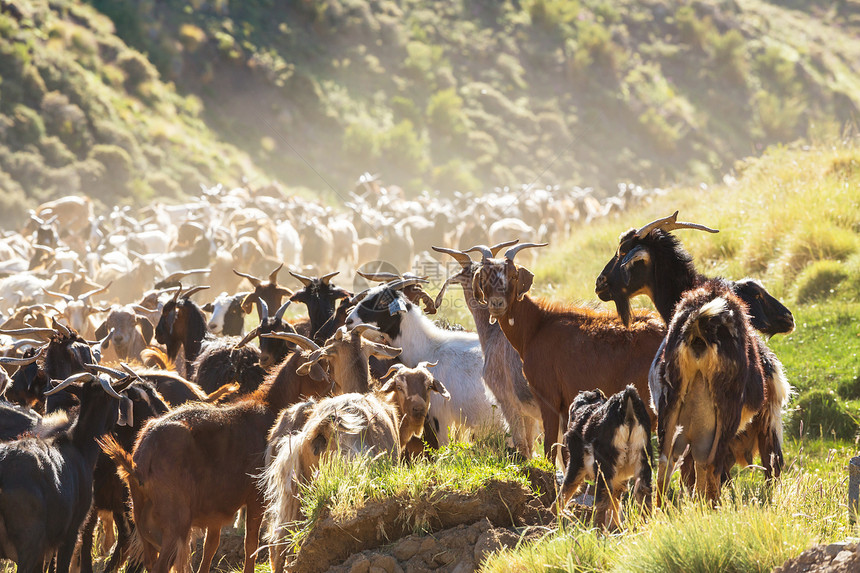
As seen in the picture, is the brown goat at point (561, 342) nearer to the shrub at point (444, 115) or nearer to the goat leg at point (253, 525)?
the goat leg at point (253, 525)

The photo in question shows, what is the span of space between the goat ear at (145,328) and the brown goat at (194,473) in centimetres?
628

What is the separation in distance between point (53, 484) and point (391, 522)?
8.84 ft

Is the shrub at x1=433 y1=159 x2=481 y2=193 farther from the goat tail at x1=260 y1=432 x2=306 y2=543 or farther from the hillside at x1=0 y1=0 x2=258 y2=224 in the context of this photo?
the goat tail at x1=260 y1=432 x2=306 y2=543

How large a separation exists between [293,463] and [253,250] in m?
16.4

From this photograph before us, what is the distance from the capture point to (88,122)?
43031mm

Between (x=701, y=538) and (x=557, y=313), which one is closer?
(x=701, y=538)

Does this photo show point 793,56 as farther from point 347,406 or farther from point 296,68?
point 347,406

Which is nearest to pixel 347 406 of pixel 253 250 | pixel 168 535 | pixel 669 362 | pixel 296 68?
pixel 168 535

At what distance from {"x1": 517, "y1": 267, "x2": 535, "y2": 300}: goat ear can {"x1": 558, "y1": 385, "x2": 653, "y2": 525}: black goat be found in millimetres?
2606

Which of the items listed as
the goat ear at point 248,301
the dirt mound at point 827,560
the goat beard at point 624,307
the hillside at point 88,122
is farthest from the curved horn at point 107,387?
the hillside at point 88,122

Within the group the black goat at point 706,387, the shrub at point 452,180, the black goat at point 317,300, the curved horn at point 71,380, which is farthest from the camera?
the shrub at point 452,180

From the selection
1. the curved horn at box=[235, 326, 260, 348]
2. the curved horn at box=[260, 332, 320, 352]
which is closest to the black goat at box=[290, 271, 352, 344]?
the curved horn at box=[235, 326, 260, 348]

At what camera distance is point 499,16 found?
7012 centimetres

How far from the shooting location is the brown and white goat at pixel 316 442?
22.3 ft
